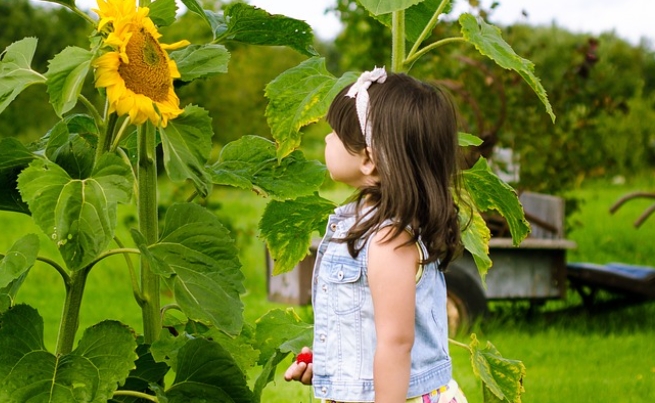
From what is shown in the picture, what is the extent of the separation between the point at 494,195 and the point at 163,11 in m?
0.87

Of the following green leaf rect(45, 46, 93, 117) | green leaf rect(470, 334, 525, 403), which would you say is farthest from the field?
green leaf rect(45, 46, 93, 117)

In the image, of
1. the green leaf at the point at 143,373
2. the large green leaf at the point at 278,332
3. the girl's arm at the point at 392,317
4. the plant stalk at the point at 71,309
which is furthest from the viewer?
the large green leaf at the point at 278,332

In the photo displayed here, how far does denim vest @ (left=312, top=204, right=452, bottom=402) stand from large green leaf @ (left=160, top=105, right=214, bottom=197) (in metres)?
0.28

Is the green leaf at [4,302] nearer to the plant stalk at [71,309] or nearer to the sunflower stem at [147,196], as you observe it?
the plant stalk at [71,309]

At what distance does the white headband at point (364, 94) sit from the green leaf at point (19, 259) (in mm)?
690

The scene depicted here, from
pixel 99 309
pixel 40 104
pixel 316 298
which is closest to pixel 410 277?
pixel 316 298

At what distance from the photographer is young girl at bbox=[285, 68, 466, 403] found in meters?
1.90

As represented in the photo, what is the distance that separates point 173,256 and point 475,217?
0.75m

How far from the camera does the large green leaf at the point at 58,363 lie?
2098mm

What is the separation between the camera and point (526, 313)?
588 centimetres

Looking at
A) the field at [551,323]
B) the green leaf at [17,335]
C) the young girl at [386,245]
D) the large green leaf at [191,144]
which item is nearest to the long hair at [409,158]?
the young girl at [386,245]

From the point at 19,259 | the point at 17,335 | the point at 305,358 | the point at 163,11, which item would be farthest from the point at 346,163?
the point at 17,335

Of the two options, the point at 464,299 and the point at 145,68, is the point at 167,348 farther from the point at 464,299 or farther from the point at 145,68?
the point at 464,299

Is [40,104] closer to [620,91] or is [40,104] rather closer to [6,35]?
[6,35]
